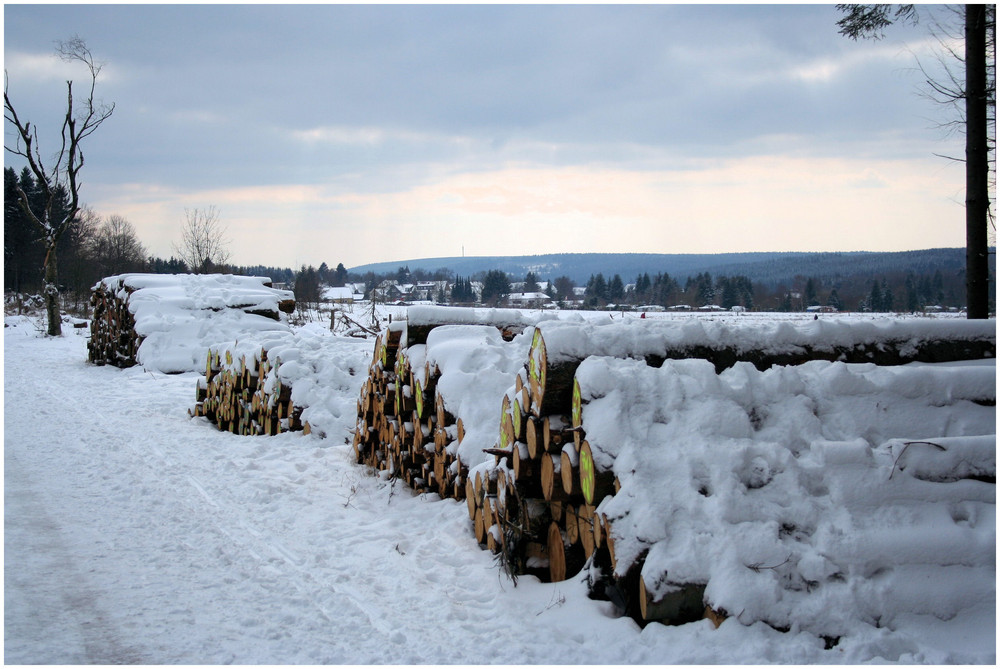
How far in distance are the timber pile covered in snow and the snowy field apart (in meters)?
0.16

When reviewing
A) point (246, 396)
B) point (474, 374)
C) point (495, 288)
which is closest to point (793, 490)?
point (474, 374)

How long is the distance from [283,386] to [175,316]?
9979mm

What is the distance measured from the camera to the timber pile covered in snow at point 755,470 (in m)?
2.95

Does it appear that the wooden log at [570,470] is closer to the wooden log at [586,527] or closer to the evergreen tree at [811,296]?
the wooden log at [586,527]

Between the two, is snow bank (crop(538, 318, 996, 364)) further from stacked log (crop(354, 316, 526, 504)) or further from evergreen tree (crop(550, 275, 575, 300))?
evergreen tree (crop(550, 275, 575, 300))

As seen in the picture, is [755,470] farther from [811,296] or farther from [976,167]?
[811,296]

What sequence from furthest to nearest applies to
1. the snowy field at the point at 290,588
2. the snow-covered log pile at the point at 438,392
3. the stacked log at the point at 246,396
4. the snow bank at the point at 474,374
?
1. the stacked log at the point at 246,396
2. the snow-covered log pile at the point at 438,392
3. the snow bank at the point at 474,374
4. the snowy field at the point at 290,588

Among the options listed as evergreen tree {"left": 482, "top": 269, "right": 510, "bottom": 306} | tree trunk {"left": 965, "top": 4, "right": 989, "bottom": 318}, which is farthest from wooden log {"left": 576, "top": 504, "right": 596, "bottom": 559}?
evergreen tree {"left": 482, "top": 269, "right": 510, "bottom": 306}

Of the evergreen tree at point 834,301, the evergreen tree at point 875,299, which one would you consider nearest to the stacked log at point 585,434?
the evergreen tree at point 875,299

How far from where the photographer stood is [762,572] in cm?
294

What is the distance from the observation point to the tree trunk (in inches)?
324

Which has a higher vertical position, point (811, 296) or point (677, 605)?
point (811, 296)

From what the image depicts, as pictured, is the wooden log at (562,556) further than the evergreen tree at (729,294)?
No

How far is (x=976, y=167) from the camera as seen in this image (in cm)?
823
